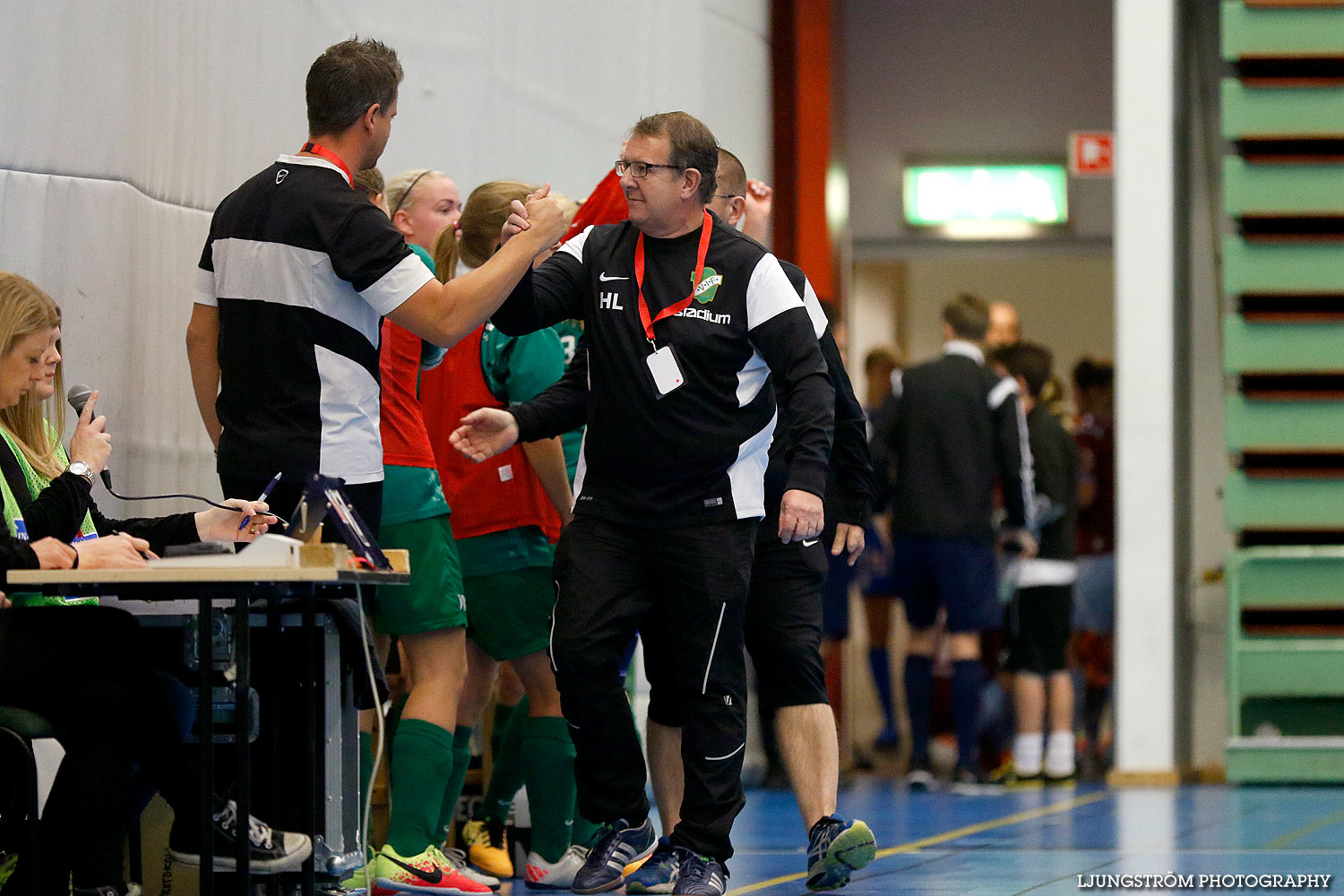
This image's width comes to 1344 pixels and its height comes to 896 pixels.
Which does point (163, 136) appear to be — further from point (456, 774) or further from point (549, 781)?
point (549, 781)

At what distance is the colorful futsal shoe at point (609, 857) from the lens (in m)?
4.19

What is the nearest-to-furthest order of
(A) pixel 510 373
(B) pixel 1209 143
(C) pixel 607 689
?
(C) pixel 607 689
(A) pixel 510 373
(B) pixel 1209 143

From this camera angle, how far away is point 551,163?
6.98 meters

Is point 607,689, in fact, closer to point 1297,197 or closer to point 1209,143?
point 1297,197

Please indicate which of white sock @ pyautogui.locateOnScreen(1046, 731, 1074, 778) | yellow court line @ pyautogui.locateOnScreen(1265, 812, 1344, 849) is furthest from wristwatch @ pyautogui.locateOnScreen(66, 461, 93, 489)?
white sock @ pyautogui.locateOnScreen(1046, 731, 1074, 778)

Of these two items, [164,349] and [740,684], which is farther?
[164,349]

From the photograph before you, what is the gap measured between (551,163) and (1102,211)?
5295mm

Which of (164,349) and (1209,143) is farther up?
(1209,143)

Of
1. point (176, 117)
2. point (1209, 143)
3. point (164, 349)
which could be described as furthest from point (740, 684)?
point (1209, 143)

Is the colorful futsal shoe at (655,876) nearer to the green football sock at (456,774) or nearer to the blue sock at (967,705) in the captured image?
the green football sock at (456,774)

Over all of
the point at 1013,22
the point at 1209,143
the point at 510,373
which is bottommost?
the point at 510,373

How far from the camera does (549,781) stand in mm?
4680

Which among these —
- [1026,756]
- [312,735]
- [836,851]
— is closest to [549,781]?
[836,851]

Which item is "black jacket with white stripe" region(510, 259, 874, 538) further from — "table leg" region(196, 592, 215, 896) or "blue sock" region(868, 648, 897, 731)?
"blue sock" region(868, 648, 897, 731)
